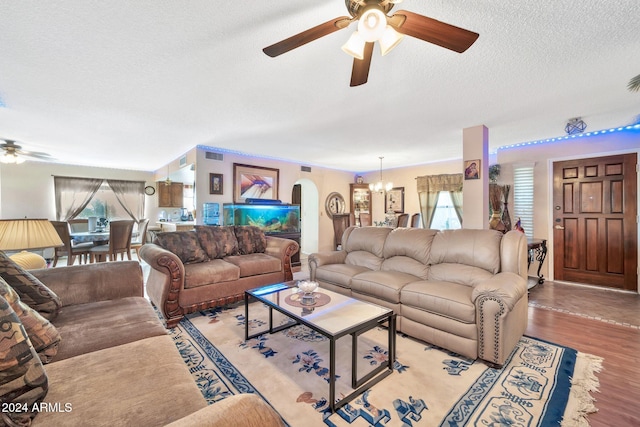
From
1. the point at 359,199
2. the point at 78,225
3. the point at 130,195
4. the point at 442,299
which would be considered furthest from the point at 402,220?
the point at 78,225

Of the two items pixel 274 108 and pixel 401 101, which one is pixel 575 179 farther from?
pixel 274 108

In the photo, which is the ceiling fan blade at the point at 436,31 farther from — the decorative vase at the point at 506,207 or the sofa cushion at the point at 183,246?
the decorative vase at the point at 506,207

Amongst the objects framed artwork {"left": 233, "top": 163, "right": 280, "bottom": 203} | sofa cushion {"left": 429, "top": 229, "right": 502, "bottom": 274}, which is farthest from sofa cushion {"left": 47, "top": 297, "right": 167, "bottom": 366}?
framed artwork {"left": 233, "top": 163, "right": 280, "bottom": 203}

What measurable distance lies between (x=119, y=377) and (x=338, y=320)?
117cm

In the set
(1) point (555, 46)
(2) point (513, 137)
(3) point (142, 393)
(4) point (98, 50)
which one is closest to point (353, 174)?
(2) point (513, 137)

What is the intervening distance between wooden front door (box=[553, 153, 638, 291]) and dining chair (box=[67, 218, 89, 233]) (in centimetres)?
1004

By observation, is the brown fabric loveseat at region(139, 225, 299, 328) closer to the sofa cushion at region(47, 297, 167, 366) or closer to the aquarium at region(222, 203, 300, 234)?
the sofa cushion at region(47, 297, 167, 366)

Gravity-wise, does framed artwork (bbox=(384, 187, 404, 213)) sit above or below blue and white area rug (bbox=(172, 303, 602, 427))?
above

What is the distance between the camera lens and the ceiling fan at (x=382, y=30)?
1.28 m

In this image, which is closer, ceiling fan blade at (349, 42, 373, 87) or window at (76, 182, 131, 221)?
ceiling fan blade at (349, 42, 373, 87)

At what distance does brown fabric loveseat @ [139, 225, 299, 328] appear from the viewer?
2641mm

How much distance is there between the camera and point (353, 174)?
7.74m

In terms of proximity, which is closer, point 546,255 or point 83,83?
point 83,83

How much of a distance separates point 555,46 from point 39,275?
4.04 metres
